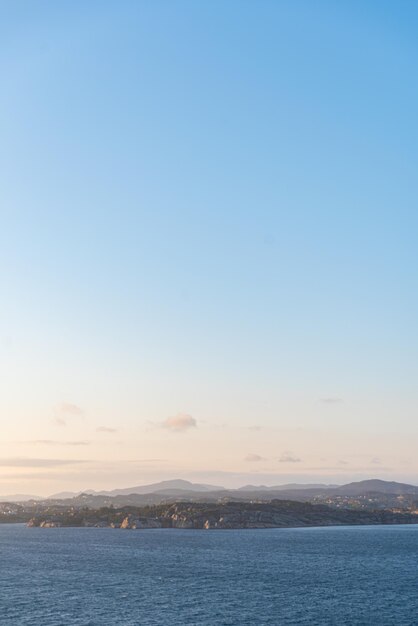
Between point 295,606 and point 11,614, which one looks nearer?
point 11,614

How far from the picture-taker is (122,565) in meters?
150

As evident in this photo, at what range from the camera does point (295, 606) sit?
95688mm

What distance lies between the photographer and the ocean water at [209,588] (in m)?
87.7

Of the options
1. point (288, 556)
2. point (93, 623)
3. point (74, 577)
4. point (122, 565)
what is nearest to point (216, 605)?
point (93, 623)

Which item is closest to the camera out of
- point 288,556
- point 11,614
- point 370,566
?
point 11,614

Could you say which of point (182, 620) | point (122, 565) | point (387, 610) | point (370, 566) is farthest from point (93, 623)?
point (370, 566)

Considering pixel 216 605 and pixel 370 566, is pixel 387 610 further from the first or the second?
pixel 370 566

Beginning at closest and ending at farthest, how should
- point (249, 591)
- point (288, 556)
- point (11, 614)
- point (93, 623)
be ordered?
point (93, 623)
point (11, 614)
point (249, 591)
point (288, 556)

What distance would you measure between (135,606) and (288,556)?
82.7 meters

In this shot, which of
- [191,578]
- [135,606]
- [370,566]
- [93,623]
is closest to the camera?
[93,623]

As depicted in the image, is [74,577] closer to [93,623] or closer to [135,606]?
[135,606]

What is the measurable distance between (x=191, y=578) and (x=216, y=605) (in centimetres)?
3097

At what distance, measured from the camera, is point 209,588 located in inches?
4414

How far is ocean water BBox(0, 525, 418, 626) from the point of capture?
87688 mm
